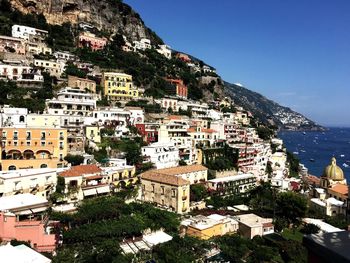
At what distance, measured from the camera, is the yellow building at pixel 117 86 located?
60.2m

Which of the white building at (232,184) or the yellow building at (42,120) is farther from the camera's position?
the white building at (232,184)

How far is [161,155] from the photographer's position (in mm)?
43531

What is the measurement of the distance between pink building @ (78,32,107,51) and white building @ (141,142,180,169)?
38.8 meters

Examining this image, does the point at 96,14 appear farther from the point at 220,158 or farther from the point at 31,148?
the point at 31,148

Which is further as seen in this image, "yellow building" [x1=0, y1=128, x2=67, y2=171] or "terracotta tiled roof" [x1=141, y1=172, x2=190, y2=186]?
"terracotta tiled roof" [x1=141, y1=172, x2=190, y2=186]

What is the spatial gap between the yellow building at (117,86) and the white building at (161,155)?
62.6 feet

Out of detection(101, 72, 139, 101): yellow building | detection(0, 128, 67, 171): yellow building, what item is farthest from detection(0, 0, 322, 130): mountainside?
detection(0, 128, 67, 171): yellow building

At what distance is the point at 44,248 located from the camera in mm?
23688

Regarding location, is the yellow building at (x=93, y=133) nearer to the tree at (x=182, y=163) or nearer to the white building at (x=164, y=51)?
the tree at (x=182, y=163)

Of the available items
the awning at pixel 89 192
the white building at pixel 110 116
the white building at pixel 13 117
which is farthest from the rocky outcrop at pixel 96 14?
the awning at pixel 89 192

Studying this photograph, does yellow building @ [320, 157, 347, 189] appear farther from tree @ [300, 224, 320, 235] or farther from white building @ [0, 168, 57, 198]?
white building @ [0, 168, 57, 198]

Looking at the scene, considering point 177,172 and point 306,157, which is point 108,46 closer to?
point 177,172

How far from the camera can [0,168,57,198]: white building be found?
1119 inches

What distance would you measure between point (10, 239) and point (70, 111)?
25.2 m
